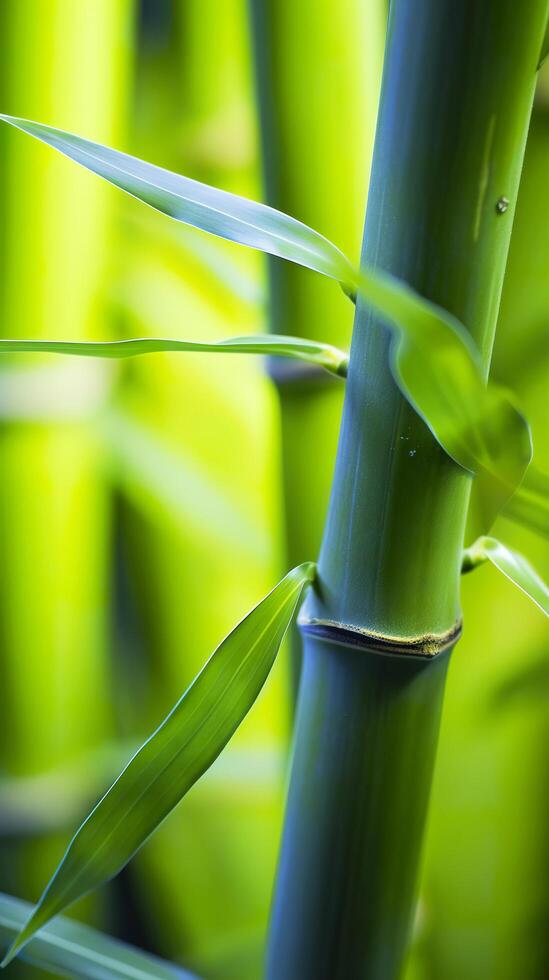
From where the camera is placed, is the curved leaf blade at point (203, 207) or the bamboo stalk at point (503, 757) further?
the bamboo stalk at point (503, 757)

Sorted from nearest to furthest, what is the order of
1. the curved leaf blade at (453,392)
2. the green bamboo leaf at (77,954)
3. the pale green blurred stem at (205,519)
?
the curved leaf blade at (453,392)
the green bamboo leaf at (77,954)
the pale green blurred stem at (205,519)

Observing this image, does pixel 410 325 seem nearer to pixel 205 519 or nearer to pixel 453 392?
pixel 453 392

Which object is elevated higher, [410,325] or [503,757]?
[410,325]

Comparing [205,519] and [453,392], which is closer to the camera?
[453,392]

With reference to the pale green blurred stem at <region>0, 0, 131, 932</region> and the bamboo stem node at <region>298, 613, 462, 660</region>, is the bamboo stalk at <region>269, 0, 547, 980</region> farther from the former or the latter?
the pale green blurred stem at <region>0, 0, 131, 932</region>

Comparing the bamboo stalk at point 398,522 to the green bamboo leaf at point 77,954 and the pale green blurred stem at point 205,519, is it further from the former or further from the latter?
the pale green blurred stem at point 205,519

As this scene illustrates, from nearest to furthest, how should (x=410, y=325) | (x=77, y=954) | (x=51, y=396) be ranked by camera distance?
(x=410, y=325) < (x=77, y=954) < (x=51, y=396)

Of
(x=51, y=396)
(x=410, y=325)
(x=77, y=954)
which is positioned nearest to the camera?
(x=410, y=325)

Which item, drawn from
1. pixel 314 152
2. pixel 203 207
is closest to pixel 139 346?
pixel 203 207

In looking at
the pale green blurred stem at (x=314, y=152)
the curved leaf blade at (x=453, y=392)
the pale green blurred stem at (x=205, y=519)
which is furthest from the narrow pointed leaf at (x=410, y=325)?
the pale green blurred stem at (x=205, y=519)
